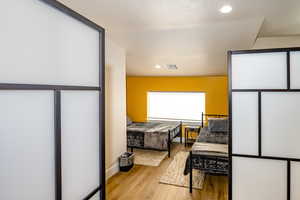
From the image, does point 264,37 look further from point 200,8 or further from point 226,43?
point 200,8

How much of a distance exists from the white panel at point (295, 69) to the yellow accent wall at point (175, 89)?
4.01 meters

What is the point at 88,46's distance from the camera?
1.35 m

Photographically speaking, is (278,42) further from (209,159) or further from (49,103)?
(49,103)

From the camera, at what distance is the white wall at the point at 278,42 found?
3.59 metres

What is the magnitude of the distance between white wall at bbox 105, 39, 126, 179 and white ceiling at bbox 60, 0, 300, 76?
0.93 feet

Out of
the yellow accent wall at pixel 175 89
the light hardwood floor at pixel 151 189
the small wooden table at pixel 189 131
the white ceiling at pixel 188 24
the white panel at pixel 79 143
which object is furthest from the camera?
the yellow accent wall at pixel 175 89

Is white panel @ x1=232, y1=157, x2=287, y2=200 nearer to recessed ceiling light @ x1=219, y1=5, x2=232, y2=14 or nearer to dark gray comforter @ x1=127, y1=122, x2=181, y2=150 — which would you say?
recessed ceiling light @ x1=219, y1=5, x2=232, y2=14

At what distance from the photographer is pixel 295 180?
77.2 inches

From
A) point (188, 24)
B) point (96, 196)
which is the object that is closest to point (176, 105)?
point (188, 24)

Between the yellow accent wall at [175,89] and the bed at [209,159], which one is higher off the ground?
the yellow accent wall at [175,89]

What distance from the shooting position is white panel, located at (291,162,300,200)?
1.95 metres

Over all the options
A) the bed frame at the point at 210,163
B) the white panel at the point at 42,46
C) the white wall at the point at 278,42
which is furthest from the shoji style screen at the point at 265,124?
the white wall at the point at 278,42

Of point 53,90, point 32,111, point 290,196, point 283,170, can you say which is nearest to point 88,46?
point 53,90

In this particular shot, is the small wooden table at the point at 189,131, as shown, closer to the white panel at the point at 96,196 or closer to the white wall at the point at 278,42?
the white wall at the point at 278,42
